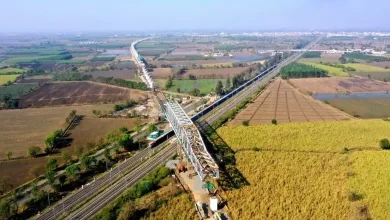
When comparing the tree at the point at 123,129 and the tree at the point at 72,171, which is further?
the tree at the point at 123,129

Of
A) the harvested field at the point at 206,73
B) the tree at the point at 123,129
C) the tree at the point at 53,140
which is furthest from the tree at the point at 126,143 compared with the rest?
the harvested field at the point at 206,73

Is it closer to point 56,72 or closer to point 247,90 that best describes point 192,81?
point 247,90

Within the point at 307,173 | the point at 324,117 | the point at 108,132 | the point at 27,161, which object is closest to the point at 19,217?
the point at 27,161

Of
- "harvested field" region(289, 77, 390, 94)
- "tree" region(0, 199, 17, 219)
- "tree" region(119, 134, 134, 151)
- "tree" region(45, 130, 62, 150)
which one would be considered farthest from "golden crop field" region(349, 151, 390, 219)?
"harvested field" region(289, 77, 390, 94)

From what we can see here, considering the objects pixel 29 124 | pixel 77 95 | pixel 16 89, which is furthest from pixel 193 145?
pixel 16 89

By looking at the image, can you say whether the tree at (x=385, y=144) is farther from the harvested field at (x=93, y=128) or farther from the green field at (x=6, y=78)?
the green field at (x=6, y=78)

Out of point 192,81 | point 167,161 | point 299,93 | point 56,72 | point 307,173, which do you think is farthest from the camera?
point 56,72
